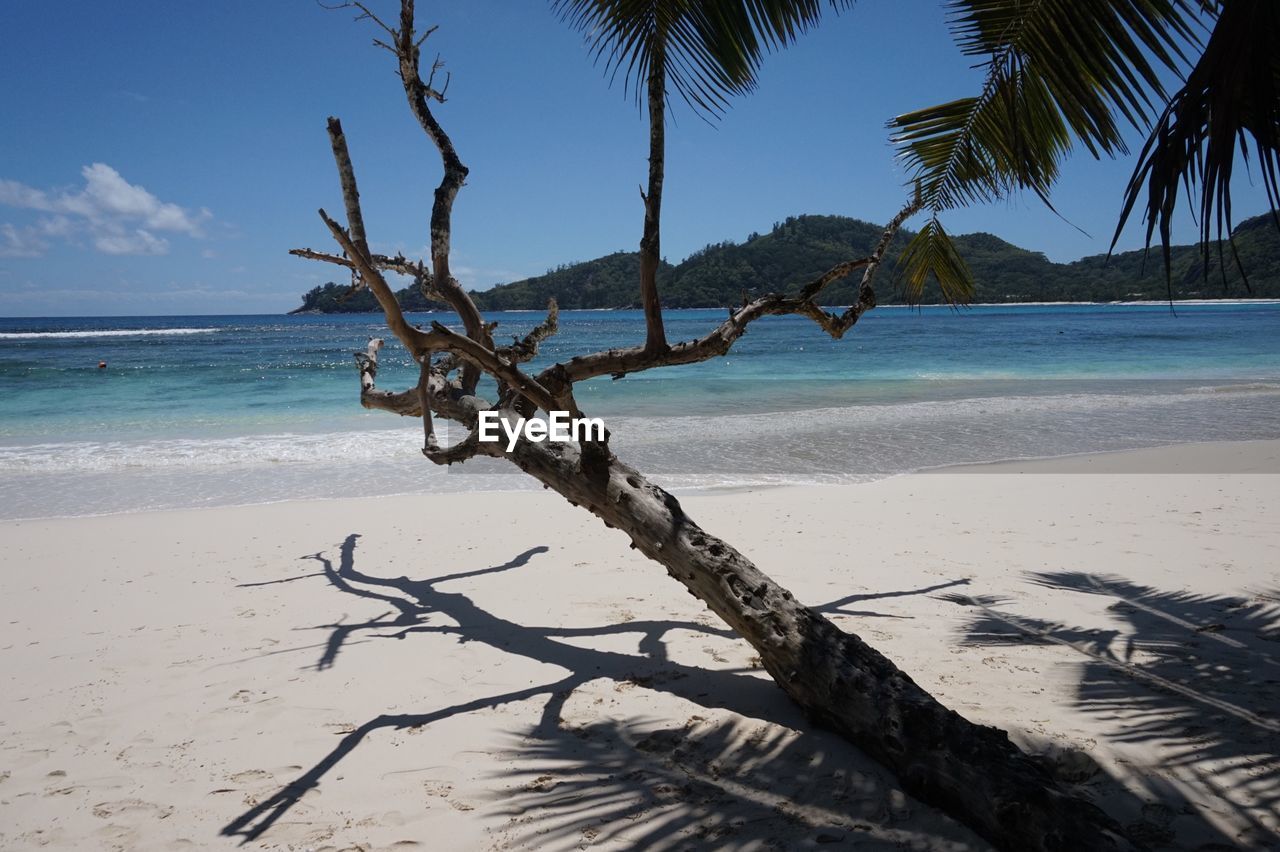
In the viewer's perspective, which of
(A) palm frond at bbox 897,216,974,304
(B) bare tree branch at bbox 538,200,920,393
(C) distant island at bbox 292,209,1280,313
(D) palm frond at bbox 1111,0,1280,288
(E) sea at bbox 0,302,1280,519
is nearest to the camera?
(D) palm frond at bbox 1111,0,1280,288

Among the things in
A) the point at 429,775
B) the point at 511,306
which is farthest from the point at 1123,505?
the point at 511,306

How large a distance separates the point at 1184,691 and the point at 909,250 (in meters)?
2.72

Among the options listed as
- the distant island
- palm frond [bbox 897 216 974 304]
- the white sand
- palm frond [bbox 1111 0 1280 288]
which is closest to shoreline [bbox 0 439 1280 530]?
the white sand

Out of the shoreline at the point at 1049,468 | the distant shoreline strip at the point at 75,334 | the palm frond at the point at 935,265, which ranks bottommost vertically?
the shoreline at the point at 1049,468

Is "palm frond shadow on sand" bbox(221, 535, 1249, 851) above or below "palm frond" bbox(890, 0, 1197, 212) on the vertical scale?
below

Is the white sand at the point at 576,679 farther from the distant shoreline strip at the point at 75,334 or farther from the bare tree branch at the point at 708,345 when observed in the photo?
the distant shoreline strip at the point at 75,334

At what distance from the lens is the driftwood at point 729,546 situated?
232cm

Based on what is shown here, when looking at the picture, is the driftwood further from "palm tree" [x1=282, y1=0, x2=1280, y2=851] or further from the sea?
the sea

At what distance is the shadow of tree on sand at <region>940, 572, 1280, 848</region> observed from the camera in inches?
96.3

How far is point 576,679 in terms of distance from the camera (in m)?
3.67

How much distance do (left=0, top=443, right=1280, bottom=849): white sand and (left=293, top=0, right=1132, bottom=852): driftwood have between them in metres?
0.17

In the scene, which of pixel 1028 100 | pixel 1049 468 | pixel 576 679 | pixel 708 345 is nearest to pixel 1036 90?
pixel 1028 100

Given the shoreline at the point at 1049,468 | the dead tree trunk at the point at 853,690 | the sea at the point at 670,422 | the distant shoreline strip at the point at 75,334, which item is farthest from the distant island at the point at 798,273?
the dead tree trunk at the point at 853,690

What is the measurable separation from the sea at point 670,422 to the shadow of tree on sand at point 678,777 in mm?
3533
